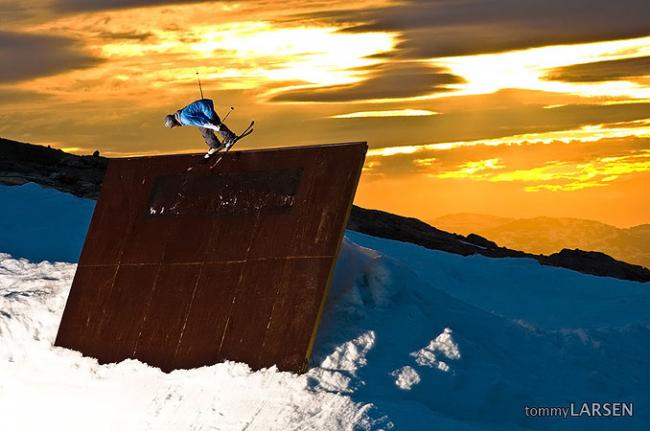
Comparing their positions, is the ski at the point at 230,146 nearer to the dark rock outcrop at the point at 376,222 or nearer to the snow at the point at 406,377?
the snow at the point at 406,377

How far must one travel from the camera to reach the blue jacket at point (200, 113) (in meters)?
14.8

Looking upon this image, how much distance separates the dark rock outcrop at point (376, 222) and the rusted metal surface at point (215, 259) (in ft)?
62.0

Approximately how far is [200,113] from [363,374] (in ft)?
15.6

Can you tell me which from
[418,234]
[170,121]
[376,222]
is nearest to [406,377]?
[170,121]

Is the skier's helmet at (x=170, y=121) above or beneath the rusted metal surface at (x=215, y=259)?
above

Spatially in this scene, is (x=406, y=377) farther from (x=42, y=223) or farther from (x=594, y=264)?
(x=594, y=264)

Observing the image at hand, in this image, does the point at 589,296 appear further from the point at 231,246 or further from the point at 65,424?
the point at 65,424

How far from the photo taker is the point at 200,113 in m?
14.9

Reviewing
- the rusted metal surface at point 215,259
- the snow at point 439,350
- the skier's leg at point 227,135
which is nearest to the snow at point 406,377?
the snow at point 439,350

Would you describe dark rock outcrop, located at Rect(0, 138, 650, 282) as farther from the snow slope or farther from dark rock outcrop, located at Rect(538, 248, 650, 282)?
the snow slope

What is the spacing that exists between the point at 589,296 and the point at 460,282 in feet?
9.89

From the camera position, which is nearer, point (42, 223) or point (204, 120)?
point (204, 120)

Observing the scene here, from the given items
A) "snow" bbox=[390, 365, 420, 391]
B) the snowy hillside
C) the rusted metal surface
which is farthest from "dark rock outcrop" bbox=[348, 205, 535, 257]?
"snow" bbox=[390, 365, 420, 391]

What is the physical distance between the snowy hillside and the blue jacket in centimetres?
305
